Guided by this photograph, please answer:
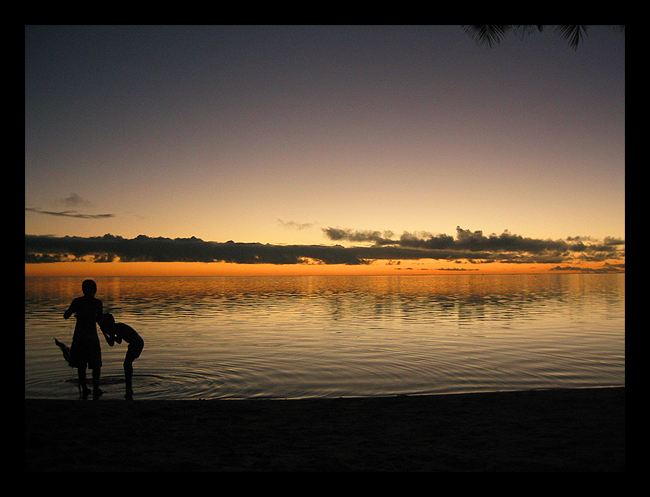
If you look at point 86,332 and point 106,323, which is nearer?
point 86,332

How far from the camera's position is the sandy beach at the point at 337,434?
582 centimetres

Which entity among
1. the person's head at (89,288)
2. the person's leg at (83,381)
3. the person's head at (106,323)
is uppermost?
the person's head at (89,288)

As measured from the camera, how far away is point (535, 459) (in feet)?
19.3

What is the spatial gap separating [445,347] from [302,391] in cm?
863

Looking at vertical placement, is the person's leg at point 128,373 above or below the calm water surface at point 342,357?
above

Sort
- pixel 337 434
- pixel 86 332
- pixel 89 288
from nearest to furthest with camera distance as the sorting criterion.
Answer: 1. pixel 337 434
2. pixel 89 288
3. pixel 86 332

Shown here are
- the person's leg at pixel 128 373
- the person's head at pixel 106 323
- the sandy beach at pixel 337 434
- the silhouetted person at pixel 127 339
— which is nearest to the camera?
the sandy beach at pixel 337 434

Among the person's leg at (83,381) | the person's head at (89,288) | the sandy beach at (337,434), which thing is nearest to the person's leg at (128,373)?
the person's leg at (83,381)

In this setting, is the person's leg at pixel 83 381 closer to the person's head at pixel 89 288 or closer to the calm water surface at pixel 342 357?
the calm water surface at pixel 342 357

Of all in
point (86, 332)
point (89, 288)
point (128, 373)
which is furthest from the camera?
point (128, 373)

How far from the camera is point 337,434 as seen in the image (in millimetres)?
7070

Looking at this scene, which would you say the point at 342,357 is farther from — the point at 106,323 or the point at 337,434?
the point at 337,434

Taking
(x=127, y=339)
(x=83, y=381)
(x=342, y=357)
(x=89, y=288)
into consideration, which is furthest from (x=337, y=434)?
(x=342, y=357)
